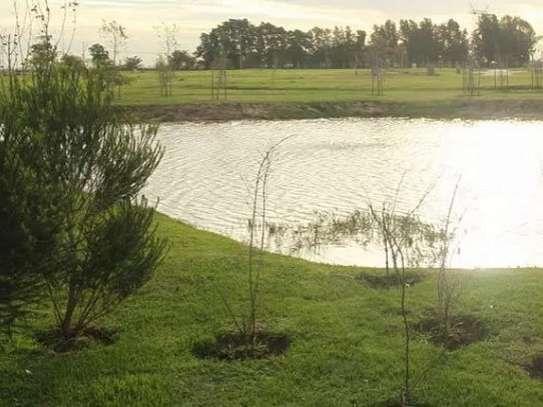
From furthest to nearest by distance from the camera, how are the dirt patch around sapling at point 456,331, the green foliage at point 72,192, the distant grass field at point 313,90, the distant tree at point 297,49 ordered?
the distant tree at point 297,49
the distant grass field at point 313,90
the dirt patch around sapling at point 456,331
the green foliage at point 72,192

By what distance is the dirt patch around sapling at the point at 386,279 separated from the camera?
11.9 meters

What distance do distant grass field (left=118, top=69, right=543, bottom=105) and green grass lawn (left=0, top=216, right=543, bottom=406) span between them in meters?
36.1

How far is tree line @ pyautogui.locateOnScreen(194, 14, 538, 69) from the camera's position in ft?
367

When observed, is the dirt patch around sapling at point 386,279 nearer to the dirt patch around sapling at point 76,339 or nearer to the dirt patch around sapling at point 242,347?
the dirt patch around sapling at point 242,347

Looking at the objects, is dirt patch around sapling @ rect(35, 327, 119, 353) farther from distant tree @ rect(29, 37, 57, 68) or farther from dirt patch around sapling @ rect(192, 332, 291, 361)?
distant tree @ rect(29, 37, 57, 68)

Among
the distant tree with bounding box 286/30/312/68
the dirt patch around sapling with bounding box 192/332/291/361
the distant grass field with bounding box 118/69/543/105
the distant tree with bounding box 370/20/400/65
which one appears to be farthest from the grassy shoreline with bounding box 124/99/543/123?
the distant tree with bounding box 286/30/312/68

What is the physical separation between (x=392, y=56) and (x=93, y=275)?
10280 cm

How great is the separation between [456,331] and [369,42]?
102 meters

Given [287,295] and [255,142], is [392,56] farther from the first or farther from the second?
[287,295]

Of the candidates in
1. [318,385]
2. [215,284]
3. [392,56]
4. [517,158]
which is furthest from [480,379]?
[392,56]

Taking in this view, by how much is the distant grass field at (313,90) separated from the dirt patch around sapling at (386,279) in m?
35.1

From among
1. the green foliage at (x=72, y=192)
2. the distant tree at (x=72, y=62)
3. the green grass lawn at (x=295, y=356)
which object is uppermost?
the distant tree at (x=72, y=62)

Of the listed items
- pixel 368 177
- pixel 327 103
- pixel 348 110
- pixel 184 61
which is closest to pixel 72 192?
pixel 368 177

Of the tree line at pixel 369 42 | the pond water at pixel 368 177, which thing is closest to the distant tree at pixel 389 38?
the tree line at pixel 369 42
